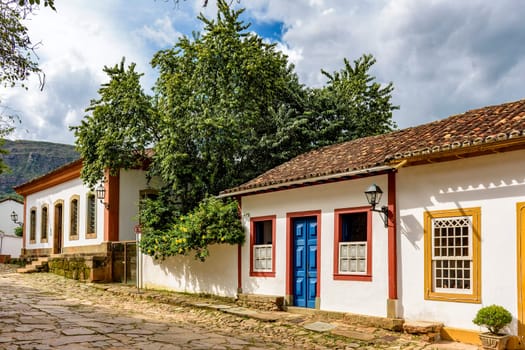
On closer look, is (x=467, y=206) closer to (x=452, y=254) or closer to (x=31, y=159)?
(x=452, y=254)

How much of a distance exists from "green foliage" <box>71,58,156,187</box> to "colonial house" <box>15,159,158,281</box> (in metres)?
1.26

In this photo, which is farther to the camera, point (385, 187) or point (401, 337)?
point (385, 187)

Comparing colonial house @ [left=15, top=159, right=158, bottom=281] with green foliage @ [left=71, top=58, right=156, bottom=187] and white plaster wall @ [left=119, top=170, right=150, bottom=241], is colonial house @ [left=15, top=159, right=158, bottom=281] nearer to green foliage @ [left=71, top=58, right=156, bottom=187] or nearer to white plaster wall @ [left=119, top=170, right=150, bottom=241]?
white plaster wall @ [left=119, top=170, right=150, bottom=241]

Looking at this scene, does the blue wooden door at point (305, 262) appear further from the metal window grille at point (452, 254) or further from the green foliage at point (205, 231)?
the metal window grille at point (452, 254)

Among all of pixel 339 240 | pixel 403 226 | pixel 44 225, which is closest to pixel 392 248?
pixel 403 226

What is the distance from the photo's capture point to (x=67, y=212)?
2366cm

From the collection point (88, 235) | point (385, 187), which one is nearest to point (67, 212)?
point (88, 235)

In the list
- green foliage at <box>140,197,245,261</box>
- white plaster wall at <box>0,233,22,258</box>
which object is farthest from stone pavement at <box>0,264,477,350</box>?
white plaster wall at <box>0,233,22,258</box>

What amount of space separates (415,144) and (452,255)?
2437 millimetres

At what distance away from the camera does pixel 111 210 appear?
20.0 metres

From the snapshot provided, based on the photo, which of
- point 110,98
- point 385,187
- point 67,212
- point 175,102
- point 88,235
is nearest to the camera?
point 385,187

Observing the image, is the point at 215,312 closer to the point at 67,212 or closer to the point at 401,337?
the point at 401,337

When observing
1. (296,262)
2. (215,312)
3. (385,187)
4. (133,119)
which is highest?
(133,119)

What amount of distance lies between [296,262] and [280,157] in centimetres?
583
